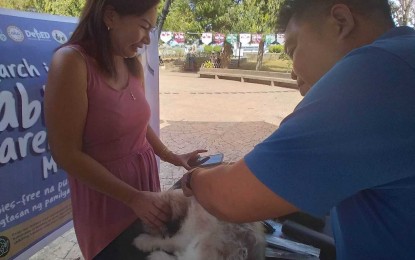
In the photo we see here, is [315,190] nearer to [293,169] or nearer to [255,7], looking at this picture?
[293,169]

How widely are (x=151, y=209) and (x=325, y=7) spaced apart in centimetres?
84

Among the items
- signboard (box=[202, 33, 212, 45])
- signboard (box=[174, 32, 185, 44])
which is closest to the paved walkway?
signboard (box=[202, 33, 212, 45])

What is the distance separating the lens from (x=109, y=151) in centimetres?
130

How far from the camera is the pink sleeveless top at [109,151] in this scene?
48.4 inches

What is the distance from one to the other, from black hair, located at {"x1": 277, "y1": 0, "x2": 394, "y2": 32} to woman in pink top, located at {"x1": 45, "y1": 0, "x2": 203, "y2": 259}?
22.1 inches

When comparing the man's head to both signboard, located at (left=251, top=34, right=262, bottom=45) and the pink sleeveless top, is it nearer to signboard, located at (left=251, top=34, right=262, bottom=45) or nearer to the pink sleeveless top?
the pink sleeveless top

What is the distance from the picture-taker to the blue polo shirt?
25.6 inches

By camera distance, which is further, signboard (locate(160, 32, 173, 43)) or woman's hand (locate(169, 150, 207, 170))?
signboard (locate(160, 32, 173, 43))

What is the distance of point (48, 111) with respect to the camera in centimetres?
116

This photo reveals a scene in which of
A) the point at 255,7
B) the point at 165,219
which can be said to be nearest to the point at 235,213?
the point at 165,219

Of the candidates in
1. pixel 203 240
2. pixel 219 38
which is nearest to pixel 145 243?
pixel 203 240

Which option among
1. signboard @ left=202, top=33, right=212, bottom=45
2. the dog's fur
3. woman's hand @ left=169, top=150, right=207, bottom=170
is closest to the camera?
the dog's fur

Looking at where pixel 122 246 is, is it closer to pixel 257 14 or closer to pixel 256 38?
pixel 257 14

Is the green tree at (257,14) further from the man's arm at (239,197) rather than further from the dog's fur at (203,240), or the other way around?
the man's arm at (239,197)
